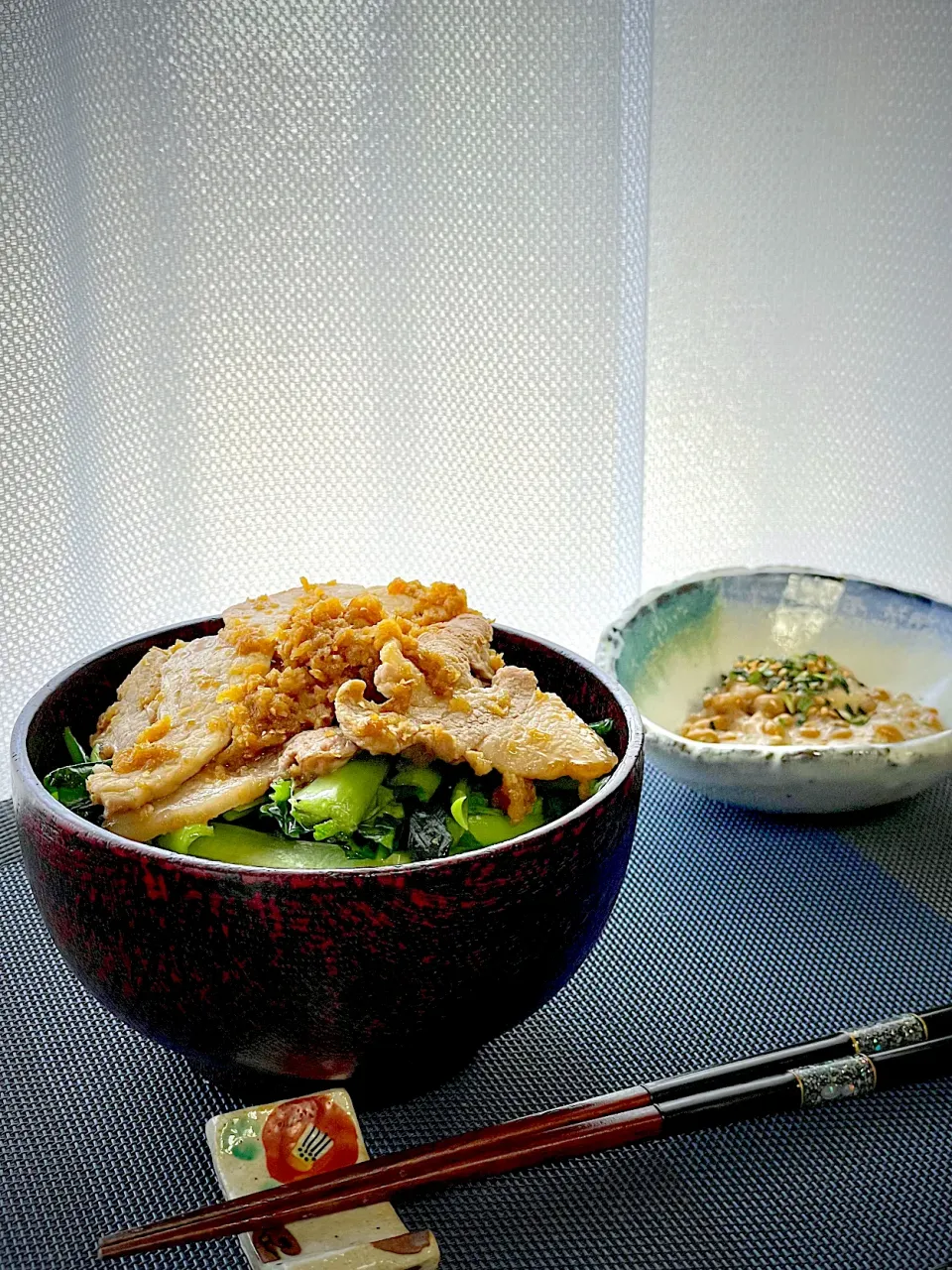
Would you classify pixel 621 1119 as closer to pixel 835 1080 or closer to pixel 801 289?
pixel 835 1080

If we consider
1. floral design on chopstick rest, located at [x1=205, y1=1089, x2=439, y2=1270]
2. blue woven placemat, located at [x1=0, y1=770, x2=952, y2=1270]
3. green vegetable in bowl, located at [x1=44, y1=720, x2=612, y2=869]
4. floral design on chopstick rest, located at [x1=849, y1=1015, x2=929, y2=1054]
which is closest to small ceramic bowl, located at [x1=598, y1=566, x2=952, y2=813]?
blue woven placemat, located at [x1=0, y1=770, x2=952, y2=1270]

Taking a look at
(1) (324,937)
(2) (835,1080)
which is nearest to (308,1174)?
(1) (324,937)

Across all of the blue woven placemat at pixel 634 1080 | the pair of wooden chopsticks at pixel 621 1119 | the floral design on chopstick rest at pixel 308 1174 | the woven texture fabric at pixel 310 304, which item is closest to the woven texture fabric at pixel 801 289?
the woven texture fabric at pixel 310 304

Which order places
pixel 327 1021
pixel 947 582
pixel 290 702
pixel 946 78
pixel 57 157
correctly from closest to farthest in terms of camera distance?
pixel 327 1021
pixel 290 702
pixel 57 157
pixel 946 78
pixel 947 582

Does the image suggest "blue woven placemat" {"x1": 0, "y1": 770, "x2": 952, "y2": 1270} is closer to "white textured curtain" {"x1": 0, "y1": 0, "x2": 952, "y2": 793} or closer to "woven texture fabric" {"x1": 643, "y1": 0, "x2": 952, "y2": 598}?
"white textured curtain" {"x1": 0, "y1": 0, "x2": 952, "y2": 793}

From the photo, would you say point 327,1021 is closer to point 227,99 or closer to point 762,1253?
point 762,1253

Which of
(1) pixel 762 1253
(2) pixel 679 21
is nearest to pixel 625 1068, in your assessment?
(1) pixel 762 1253
